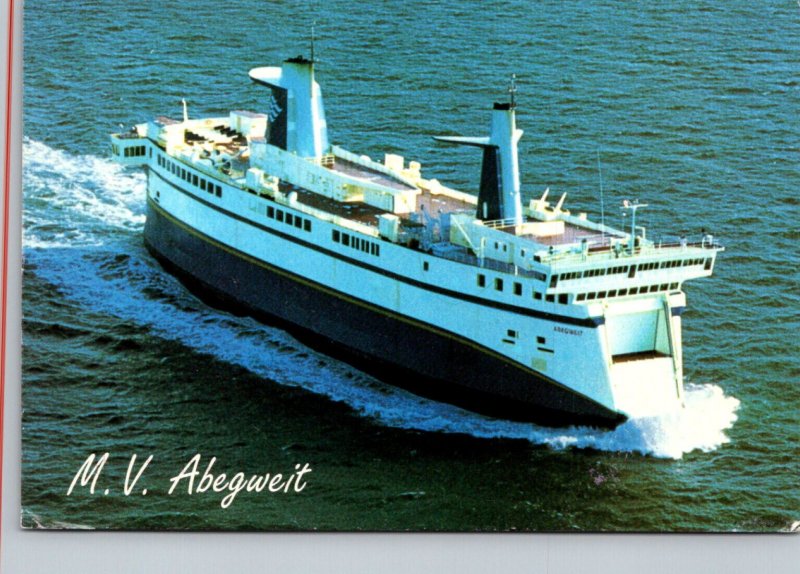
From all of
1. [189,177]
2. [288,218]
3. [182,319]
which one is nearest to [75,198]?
[189,177]

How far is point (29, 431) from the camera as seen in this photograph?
16.8 metres

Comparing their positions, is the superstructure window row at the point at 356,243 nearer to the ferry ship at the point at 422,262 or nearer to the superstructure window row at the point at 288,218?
the ferry ship at the point at 422,262

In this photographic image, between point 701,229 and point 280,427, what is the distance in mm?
4248

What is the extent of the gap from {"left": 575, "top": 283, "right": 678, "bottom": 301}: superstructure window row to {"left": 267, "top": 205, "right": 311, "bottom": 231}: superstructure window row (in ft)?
10.7

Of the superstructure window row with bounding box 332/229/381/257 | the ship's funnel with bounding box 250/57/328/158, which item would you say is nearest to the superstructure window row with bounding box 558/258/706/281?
the superstructure window row with bounding box 332/229/381/257

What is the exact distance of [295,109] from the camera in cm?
1975

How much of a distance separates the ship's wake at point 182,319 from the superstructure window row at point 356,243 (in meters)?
1.16

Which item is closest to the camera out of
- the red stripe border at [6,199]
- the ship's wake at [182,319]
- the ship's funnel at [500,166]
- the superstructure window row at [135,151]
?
the red stripe border at [6,199]

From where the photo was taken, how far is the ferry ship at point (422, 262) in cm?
1738

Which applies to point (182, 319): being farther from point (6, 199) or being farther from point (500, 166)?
point (500, 166)

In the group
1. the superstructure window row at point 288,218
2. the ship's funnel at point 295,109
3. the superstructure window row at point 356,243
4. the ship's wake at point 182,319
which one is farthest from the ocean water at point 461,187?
the superstructure window row at point 356,243

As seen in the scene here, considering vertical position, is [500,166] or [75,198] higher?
[500,166]

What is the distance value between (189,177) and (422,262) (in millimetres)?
3591

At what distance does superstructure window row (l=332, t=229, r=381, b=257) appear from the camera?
1858cm
